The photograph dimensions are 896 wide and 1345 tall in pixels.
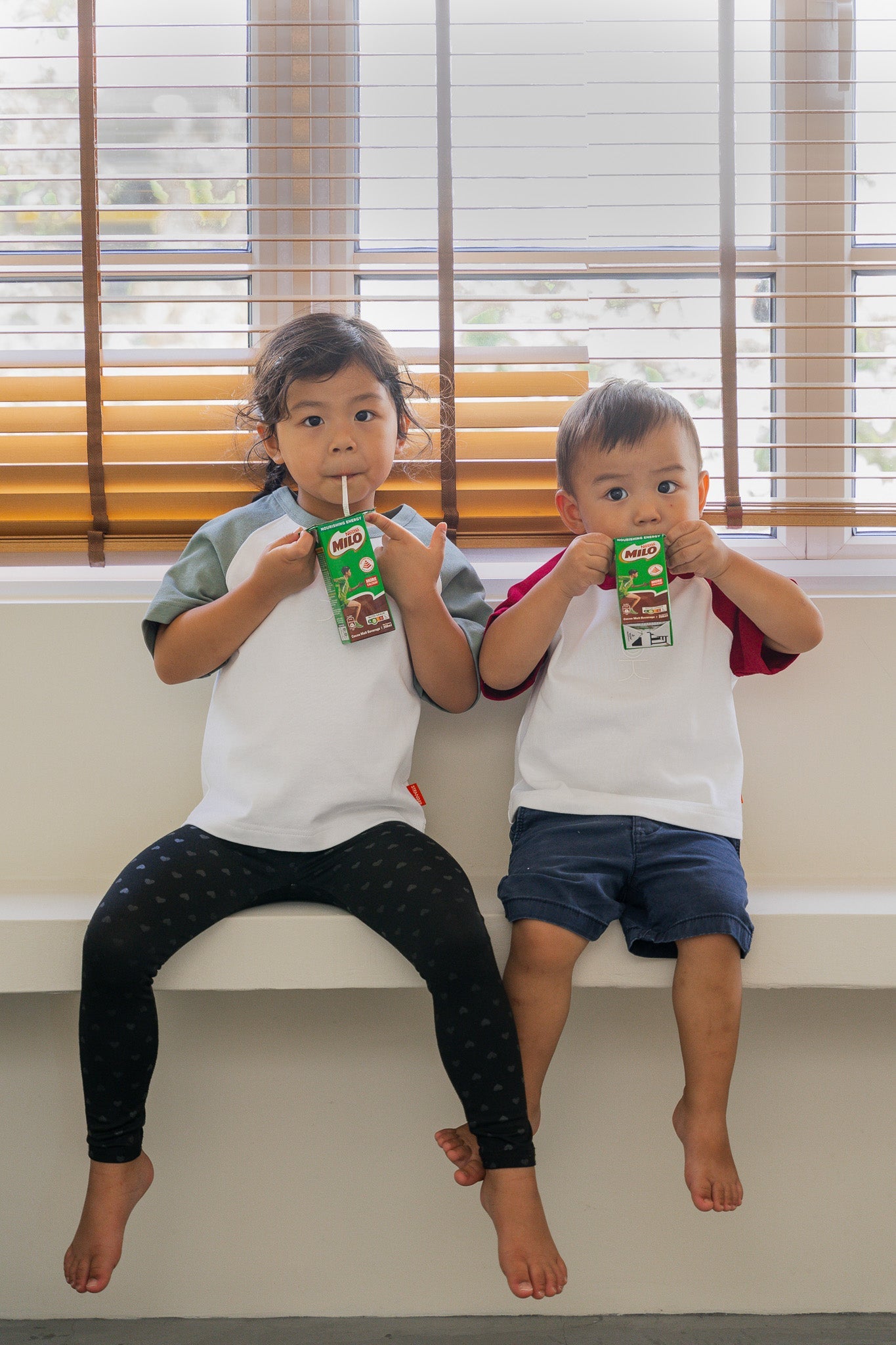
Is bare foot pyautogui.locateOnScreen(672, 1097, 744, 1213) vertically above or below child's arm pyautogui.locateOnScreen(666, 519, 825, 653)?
below

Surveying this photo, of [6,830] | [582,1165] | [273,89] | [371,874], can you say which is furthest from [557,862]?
[273,89]

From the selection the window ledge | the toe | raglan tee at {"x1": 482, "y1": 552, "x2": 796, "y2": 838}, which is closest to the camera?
the toe

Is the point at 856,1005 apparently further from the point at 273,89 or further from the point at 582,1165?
the point at 273,89

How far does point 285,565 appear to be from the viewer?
1.15 meters

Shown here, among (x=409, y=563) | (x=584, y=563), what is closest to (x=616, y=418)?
(x=584, y=563)

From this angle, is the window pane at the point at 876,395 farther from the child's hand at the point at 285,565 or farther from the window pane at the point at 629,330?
the child's hand at the point at 285,565

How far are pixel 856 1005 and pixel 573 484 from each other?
0.73 meters

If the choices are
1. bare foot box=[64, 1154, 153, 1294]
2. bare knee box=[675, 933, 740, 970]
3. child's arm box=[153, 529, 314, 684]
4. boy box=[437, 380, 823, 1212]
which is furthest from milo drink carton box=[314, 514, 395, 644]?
bare foot box=[64, 1154, 153, 1294]

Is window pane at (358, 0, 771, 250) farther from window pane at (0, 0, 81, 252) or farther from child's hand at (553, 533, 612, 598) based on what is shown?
child's hand at (553, 533, 612, 598)

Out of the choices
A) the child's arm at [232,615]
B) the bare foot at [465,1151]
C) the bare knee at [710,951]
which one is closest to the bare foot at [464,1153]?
the bare foot at [465,1151]

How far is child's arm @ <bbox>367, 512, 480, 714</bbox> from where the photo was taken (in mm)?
1178

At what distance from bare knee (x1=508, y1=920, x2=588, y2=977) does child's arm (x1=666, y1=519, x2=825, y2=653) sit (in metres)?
0.42

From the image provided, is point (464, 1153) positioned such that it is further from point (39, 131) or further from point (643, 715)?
point (39, 131)

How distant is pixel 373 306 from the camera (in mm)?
1479
